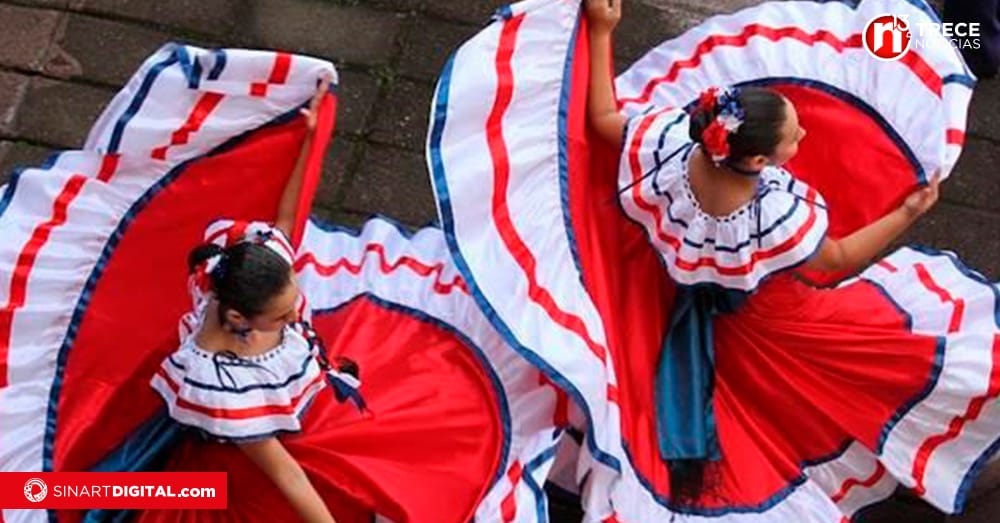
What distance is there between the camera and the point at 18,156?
4051mm

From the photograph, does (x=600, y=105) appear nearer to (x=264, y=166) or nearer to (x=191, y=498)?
(x=264, y=166)

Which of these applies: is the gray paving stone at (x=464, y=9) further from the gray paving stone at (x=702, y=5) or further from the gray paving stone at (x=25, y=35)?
the gray paving stone at (x=25, y=35)

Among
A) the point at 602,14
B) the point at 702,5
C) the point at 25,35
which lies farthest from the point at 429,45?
the point at 602,14

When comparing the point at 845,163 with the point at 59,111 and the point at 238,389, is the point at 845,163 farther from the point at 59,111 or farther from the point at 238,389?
the point at 59,111

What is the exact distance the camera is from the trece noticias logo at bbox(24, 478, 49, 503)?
105 inches

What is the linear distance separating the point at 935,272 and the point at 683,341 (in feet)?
2.01

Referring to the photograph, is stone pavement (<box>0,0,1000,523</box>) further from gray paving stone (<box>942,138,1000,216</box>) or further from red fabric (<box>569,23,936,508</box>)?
red fabric (<box>569,23,936,508</box>)

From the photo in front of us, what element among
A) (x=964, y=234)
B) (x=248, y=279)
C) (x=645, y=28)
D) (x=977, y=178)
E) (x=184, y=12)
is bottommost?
(x=248, y=279)

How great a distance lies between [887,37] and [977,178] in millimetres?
1217

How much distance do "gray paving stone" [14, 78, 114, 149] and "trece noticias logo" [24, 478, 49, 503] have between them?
1.60 m

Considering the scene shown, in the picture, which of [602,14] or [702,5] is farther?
[702,5]

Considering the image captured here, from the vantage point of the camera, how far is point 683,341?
306 centimetres

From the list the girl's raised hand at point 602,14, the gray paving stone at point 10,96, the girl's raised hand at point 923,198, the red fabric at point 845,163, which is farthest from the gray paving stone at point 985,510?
the gray paving stone at point 10,96

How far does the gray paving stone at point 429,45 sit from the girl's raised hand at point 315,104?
1.52 metres
